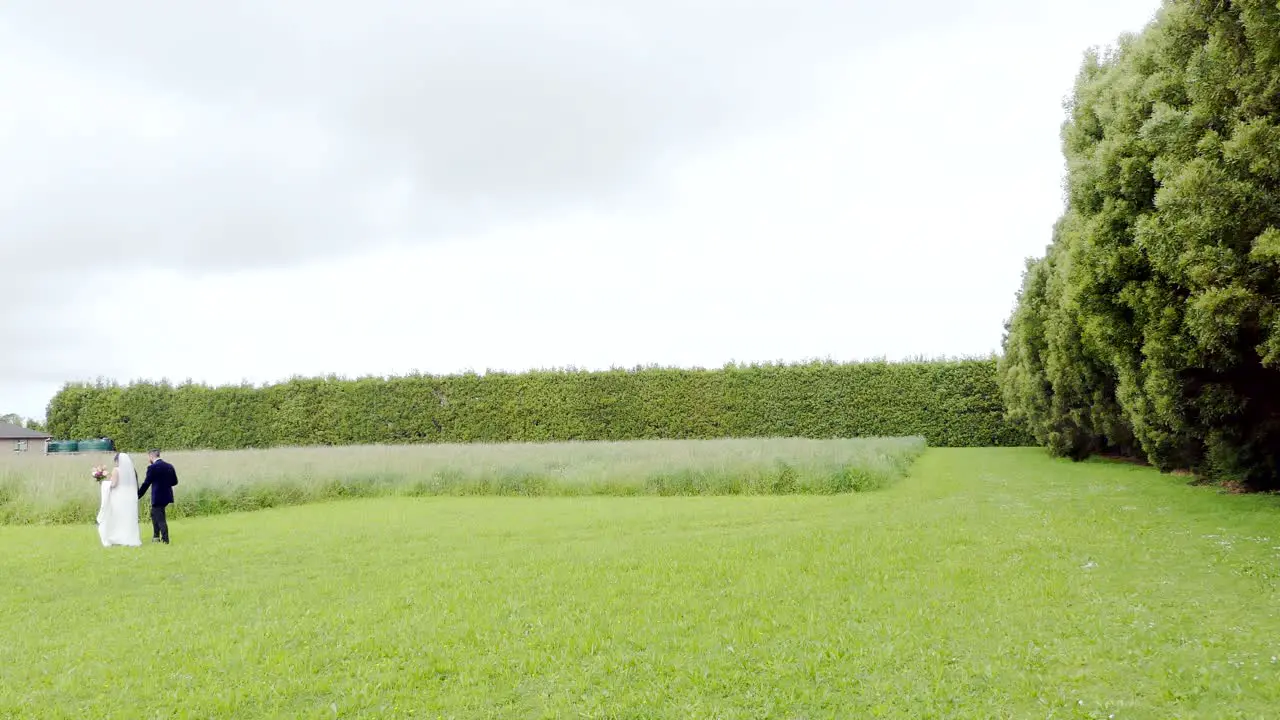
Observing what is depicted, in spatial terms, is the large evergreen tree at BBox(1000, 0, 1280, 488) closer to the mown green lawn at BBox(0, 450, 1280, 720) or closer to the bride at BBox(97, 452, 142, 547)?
the mown green lawn at BBox(0, 450, 1280, 720)

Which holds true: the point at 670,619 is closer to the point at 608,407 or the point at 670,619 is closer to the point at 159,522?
the point at 159,522

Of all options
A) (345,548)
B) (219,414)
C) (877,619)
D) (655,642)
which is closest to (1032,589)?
(877,619)

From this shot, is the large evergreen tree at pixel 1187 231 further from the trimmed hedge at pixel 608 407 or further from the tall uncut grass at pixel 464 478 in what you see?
the trimmed hedge at pixel 608 407

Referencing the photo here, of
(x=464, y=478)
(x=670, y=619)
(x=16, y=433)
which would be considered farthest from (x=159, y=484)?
(x=16, y=433)

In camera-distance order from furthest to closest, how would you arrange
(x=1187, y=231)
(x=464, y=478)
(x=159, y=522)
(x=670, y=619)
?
(x=464, y=478) → (x=159, y=522) → (x=1187, y=231) → (x=670, y=619)

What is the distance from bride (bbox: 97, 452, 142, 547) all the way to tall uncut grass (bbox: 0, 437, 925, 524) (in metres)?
3.59

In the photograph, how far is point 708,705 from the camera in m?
5.01

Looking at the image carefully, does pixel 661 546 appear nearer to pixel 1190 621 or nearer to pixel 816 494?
pixel 1190 621

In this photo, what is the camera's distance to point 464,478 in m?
18.6

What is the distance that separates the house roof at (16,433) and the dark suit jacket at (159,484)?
37106 mm

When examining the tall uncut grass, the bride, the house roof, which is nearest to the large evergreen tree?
the tall uncut grass

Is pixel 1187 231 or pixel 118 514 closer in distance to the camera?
pixel 1187 231

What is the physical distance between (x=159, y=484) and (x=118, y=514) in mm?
665

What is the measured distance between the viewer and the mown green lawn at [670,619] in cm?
523
